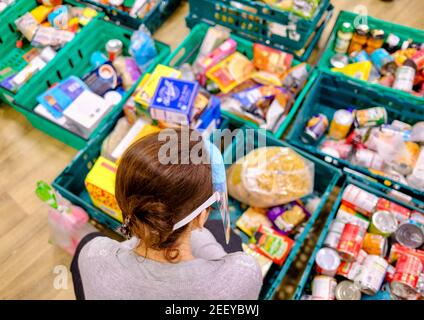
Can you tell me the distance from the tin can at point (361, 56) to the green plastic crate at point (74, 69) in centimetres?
112

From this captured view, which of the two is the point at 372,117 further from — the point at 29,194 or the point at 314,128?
the point at 29,194

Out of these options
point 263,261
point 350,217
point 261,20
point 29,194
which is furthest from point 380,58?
point 29,194

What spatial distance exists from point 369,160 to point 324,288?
738 mm

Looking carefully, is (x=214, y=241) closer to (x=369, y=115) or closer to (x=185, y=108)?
(x=185, y=108)

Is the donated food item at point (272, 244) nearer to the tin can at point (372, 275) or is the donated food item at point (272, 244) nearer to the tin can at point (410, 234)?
the tin can at point (372, 275)

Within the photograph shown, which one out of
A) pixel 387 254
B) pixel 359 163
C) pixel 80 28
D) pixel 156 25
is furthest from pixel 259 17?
pixel 387 254

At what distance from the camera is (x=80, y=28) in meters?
2.81

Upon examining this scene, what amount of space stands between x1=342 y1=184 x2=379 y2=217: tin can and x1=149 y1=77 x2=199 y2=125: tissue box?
836 millimetres

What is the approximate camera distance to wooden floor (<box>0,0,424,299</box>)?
6.79ft

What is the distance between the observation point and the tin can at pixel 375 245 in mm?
1782

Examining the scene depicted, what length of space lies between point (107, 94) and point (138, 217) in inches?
62.7

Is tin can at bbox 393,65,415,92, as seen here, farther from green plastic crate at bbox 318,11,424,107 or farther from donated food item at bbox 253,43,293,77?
donated food item at bbox 253,43,293,77

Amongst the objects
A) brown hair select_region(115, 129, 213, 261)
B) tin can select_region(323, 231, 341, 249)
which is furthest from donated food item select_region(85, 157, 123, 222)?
tin can select_region(323, 231, 341, 249)
